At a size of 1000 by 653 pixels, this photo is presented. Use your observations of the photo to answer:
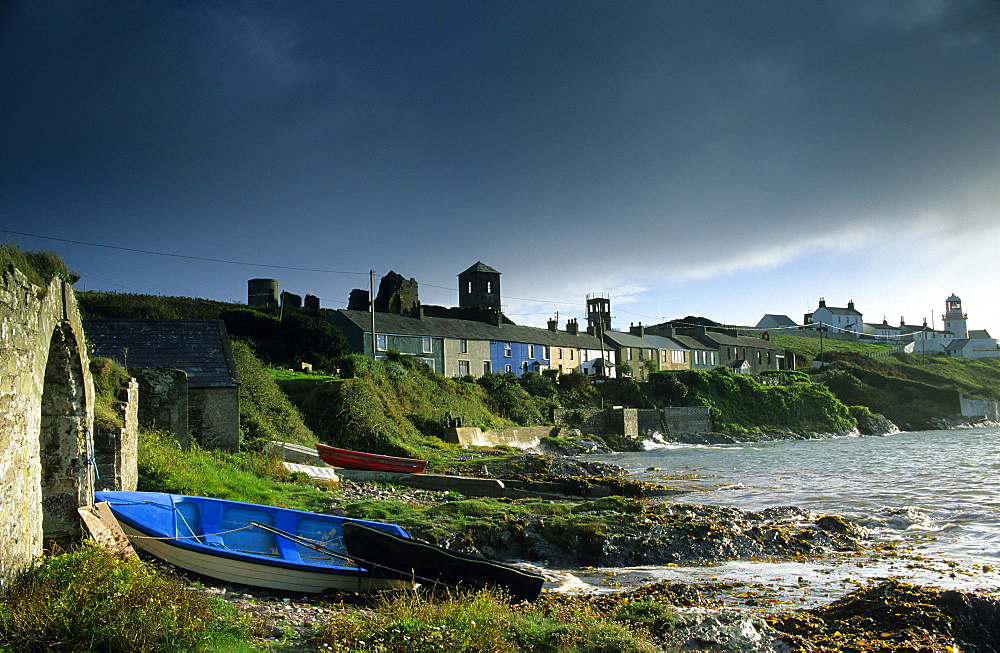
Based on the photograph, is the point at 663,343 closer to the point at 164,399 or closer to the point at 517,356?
the point at 517,356

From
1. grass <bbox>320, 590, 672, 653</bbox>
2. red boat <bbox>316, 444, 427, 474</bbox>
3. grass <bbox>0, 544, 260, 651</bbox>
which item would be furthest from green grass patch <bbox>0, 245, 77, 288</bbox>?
red boat <bbox>316, 444, 427, 474</bbox>

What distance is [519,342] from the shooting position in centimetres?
6462

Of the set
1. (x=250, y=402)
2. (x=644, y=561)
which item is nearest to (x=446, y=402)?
(x=250, y=402)

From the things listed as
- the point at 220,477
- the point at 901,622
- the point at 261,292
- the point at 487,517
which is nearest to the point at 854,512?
the point at 487,517

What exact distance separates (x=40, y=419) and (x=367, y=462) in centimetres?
1561

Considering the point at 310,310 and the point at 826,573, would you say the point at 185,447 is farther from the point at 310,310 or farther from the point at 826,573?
A: the point at 310,310

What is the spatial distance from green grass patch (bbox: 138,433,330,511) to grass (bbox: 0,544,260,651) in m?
6.38

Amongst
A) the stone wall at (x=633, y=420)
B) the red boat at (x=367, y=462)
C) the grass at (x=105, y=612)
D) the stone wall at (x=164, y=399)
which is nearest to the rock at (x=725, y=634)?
the grass at (x=105, y=612)

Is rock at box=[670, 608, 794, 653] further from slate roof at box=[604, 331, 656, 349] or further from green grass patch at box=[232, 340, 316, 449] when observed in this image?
slate roof at box=[604, 331, 656, 349]

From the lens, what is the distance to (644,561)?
13.3m

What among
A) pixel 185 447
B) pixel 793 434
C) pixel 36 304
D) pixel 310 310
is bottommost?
pixel 793 434

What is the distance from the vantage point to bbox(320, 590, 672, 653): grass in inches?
261

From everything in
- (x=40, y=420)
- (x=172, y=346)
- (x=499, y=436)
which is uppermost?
(x=172, y=346)

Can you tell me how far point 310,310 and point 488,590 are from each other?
5119 cm
